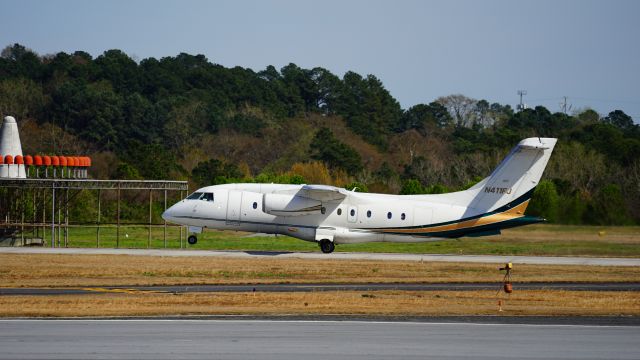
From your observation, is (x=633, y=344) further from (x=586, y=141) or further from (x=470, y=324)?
(x=586, y=141)

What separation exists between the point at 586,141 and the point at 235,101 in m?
61.5

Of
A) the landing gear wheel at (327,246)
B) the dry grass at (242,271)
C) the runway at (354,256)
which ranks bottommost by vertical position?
the dry grass at (242,271)

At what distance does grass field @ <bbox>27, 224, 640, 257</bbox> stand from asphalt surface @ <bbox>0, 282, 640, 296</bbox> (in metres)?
11.3

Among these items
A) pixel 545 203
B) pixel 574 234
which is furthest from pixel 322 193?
pixel 545 203

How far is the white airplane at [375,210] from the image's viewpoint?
42.0 m

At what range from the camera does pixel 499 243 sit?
47.6m

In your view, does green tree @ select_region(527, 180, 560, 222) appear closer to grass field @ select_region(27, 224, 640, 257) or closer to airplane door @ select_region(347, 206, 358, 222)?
grass field @ select_region(27, 224, 640, 257)

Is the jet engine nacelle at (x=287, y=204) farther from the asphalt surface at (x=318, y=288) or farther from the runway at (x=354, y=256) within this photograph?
the asphalt surface at (x=318, y=288)

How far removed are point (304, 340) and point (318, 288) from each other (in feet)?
35.3

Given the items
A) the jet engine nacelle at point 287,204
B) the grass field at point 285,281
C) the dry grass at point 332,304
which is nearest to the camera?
the dry grass at point 332,304

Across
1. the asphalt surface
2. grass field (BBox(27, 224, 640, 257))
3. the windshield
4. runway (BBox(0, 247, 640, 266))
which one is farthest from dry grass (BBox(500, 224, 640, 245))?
the windshield

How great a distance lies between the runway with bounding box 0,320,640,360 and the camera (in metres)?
18.8

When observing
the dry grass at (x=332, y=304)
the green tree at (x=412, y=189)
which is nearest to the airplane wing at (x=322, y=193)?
the dry grass at (x=332, y=304)

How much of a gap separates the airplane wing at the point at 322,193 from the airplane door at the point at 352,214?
0.66 meters
